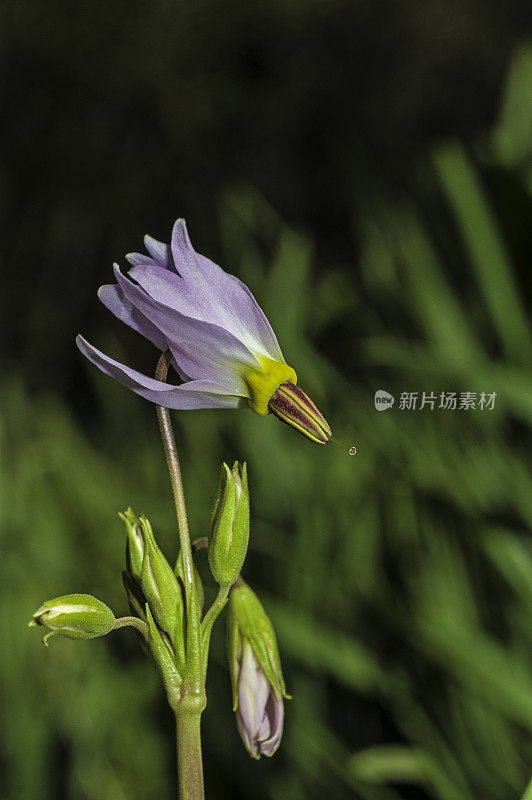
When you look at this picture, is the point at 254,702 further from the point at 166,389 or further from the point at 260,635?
the point at 166,389

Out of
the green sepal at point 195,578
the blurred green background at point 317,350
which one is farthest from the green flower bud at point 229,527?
the blurred green background at point 317,350

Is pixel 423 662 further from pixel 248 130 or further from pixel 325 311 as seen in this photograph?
pixel 248 130

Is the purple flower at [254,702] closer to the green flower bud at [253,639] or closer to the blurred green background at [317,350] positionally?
the green flower bud at [253,639]

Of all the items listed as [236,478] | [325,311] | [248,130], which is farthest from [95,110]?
[236,478]

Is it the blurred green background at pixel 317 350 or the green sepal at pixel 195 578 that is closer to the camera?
the green sepal at pixel 195 578

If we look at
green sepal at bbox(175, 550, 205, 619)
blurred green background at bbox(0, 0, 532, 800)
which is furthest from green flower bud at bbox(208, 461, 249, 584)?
blurred green background at bbox(0, 0, 532, 800)

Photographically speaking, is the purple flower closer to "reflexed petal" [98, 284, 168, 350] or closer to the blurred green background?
Answer: "reflexed petal" [98, 284, 168, 350]

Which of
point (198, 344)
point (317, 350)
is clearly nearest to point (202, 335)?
point (198, 344)
